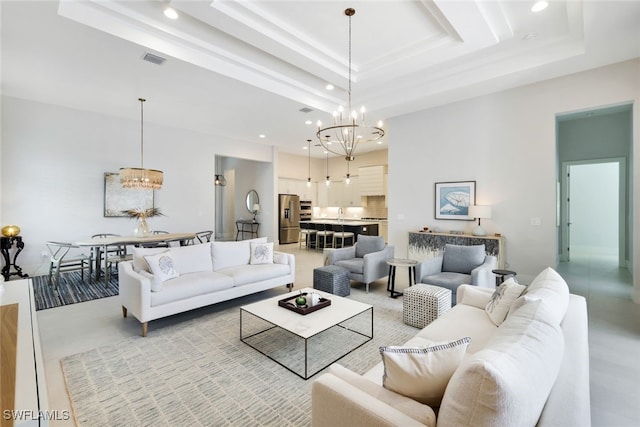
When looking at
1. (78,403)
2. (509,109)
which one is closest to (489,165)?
(509,109)

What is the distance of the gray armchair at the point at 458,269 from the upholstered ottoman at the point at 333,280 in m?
1.05

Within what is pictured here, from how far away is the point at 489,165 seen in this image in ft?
17.0

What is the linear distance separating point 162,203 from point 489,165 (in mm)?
7103

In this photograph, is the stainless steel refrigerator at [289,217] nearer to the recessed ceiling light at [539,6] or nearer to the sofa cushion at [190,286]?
the sofa cushion at [190,286]

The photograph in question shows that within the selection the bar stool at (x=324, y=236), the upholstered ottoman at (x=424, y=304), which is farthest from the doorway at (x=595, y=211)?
the upholstered ottoman at (x=424, y=304)

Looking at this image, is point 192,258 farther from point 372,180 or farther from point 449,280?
point 372,180

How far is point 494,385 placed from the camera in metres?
0.90

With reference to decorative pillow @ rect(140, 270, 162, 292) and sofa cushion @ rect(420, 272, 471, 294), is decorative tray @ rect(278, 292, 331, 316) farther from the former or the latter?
sofa cushion @ rect(420, 272, 471, 294)

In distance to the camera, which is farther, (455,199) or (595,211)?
(595,211)

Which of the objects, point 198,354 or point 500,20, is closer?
point 198,354

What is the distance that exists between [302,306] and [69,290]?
4.21 meters

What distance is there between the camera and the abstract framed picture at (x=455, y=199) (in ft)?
17.7

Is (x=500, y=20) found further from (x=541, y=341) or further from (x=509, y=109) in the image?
(x=541, y=341)

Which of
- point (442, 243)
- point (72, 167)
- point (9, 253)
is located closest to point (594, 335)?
point (442, 243)
